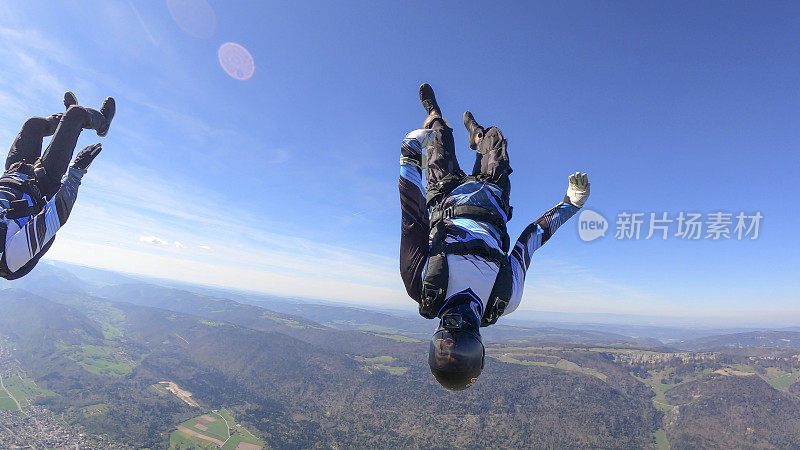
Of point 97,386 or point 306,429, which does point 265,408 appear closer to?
point 306,429

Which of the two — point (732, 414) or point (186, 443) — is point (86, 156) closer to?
point (186, 443)

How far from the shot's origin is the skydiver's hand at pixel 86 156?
541cm

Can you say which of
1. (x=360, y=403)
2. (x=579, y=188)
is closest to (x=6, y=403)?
(x=360, y=403)

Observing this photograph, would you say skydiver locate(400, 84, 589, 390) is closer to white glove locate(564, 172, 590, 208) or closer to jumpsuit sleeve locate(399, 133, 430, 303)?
jumpsuit sleeve locate(399, 133, 430, 303)

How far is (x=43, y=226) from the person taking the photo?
15.1 feet

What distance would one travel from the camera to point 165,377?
181 meters

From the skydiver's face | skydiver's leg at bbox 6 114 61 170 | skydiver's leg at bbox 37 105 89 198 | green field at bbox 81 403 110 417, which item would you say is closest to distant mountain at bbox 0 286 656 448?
green field at bbox 81 403 110 417

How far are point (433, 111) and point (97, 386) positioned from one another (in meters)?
227

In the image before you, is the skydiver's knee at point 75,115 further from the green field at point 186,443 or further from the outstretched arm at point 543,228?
the green field at point 186,443

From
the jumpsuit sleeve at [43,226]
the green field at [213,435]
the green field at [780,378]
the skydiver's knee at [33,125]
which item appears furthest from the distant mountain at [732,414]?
the skydiver's knee at [33,125]

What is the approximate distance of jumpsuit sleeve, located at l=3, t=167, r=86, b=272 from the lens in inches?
168

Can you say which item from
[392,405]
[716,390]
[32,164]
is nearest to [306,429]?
[392,405]

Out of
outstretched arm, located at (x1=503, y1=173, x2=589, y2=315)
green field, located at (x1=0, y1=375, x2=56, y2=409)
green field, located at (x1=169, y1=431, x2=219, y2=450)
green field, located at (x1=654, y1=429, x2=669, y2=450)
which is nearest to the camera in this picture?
outstretched arm, located at (x1=503, y1=173, x2=589, y2=315)

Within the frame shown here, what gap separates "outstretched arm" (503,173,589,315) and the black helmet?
99 cm
